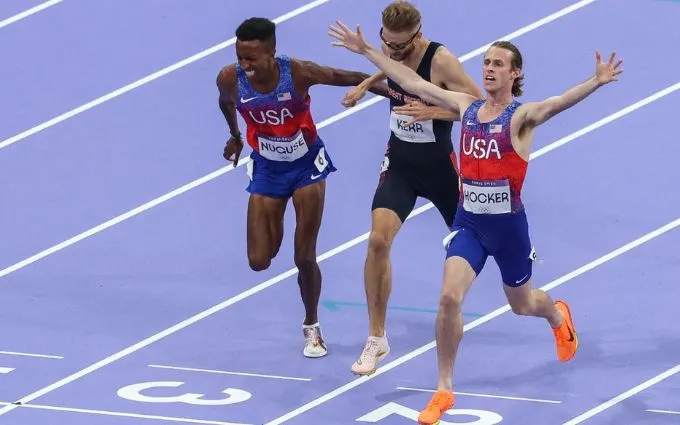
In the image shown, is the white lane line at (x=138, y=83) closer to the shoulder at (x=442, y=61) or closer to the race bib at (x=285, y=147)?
the race bib at (x=285, y=147)

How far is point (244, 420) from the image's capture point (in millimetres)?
10039

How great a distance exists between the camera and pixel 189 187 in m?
13.4

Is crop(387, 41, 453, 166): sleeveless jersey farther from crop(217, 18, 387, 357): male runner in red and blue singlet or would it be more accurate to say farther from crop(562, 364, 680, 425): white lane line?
crop(562, 364, 680, 425): white lane line

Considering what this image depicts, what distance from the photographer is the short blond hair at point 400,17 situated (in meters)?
10.2

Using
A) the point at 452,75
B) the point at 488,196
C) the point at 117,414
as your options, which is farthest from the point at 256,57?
the point at 117,414

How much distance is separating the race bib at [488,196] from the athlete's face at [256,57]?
5.21ft

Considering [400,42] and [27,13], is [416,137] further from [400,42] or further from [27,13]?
[27,13]

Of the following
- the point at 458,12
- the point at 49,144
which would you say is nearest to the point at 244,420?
the point at 49,144

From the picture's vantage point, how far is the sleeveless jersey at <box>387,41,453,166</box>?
10.6 metres

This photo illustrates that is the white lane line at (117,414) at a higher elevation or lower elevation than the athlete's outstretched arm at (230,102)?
lower

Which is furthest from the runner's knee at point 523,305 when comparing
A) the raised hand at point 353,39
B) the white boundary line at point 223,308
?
the raised hand at point 353,39

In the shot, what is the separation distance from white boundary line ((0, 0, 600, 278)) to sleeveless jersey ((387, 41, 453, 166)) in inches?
78.2

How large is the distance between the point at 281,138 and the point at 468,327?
6.04 ft

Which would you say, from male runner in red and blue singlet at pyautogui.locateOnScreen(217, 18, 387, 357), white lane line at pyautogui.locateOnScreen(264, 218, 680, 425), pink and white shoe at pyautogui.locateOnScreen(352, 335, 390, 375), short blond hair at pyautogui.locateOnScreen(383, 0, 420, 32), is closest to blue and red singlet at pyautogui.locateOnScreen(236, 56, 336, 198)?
male runner in red and blue singlet at pyautogui.locateOnScreen(217, 18, 387, 357)
